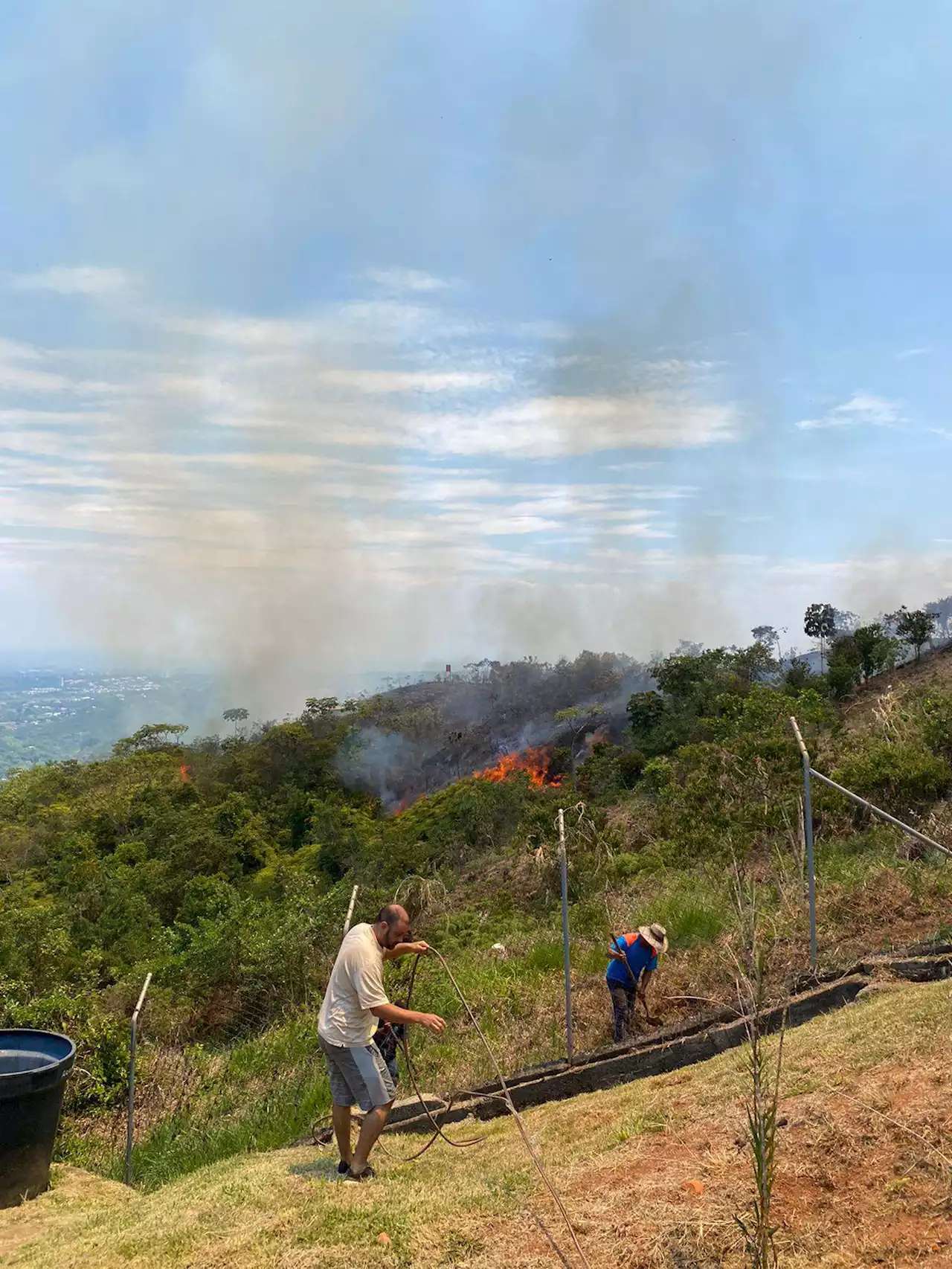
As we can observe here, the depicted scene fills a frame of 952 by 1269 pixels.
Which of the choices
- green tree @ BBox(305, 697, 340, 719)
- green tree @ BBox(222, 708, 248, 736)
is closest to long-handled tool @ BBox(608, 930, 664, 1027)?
green tree @ BBox(305, 697, 340, 719)

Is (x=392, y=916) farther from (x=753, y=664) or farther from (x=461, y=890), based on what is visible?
(x=753, y=664)

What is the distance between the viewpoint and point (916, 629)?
33188mm

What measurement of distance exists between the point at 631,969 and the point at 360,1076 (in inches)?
139

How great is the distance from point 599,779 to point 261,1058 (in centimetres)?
2179

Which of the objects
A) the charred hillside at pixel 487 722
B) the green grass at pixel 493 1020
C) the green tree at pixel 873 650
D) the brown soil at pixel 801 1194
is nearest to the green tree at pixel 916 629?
the green tree at pixel 873 650

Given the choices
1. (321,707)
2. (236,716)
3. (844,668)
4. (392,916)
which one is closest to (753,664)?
(844,668)

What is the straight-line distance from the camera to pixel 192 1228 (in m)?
4.18

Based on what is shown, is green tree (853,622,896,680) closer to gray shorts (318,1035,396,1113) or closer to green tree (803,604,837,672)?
green tree (803,604,837,672)

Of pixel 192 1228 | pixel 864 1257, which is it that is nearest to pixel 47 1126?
pixel 192 1228

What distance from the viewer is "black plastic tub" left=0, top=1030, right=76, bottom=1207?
585 cm

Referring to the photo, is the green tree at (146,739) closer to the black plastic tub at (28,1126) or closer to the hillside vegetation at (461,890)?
the hillside vegetation at (461,890)

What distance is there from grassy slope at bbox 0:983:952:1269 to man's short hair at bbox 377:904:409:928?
1352 millimetres

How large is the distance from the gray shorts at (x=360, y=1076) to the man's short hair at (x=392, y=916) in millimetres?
689

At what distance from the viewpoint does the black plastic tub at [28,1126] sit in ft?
19.2
